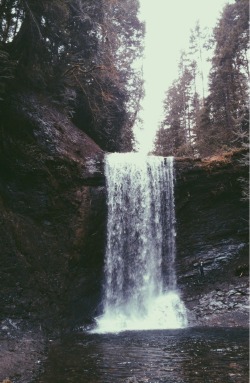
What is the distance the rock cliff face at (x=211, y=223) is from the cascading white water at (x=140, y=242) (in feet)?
1.65

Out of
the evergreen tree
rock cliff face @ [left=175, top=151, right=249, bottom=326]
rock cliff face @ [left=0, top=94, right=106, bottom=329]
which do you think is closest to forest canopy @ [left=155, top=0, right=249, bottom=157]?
the evergreen tree

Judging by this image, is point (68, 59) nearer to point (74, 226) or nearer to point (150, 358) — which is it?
point (74, 226)

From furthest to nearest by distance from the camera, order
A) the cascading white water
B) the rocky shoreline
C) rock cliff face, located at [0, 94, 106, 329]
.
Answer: the cascading white water
rock cliff face, located at [0, 94, 106, 329]
the rocky shoreline

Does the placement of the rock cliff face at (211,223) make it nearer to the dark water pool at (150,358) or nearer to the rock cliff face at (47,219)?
the rock cliff face at (47,219)

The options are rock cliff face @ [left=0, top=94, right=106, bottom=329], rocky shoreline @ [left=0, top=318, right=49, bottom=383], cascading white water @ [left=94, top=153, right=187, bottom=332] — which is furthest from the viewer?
cascading white water @ [left=94, top=153, right=187, bottom=332]

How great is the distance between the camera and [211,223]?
15.3 m

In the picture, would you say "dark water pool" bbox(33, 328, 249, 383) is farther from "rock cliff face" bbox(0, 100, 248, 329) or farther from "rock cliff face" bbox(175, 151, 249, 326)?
"rock cliff face" bbox(175, 151, 249, 326)

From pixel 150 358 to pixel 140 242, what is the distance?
7.15 meters

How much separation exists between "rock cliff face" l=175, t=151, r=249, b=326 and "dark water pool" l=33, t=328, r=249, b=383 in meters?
3.83

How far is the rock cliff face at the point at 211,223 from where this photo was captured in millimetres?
14734

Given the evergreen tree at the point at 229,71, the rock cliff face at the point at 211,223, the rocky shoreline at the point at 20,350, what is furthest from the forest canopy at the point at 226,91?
the rocky shoreline at the point at 20,350

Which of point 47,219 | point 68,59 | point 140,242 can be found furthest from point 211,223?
point 68,59

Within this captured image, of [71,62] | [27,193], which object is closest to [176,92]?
[71,62]

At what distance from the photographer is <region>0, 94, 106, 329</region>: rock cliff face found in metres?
11.0
